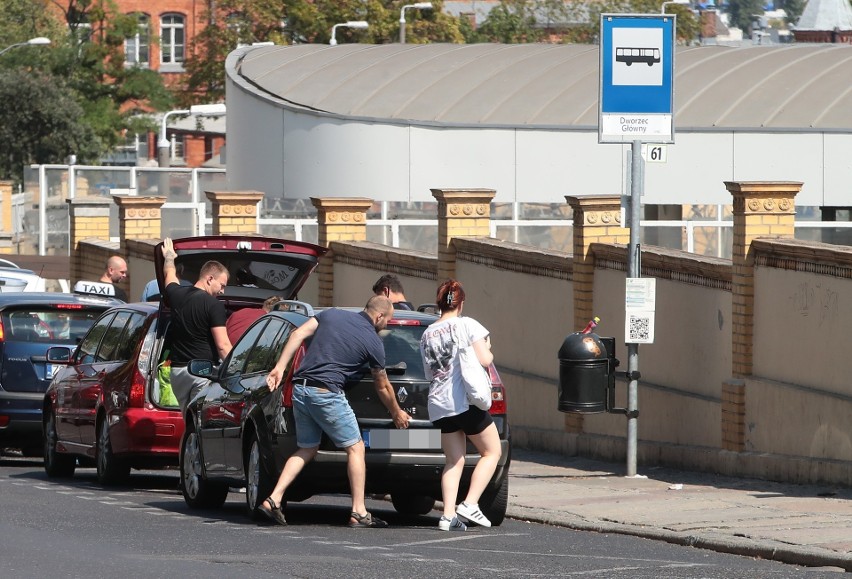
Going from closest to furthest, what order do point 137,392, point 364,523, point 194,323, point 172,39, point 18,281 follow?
1. point 364,523
2. point 194,323
3. point 137,392
4. point 18,281
5. point 172,39

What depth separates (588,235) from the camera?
691 inches

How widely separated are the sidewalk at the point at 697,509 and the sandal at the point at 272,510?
2.08 m

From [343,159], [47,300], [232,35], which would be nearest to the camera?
[47,300]

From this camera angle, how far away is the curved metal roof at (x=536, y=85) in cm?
3291

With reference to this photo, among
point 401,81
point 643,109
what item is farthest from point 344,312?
point 401,81

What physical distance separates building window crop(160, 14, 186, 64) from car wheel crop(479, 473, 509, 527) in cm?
8239

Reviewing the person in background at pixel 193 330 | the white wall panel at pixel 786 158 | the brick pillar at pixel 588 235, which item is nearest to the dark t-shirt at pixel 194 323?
the person in background at pixel 193 330

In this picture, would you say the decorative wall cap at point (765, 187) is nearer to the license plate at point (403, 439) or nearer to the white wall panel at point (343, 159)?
the license plate at point (403, 439)

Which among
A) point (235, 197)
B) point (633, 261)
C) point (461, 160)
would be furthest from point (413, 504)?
point (461, 160)

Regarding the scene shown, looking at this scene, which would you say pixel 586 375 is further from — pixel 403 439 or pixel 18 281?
pixel 18 281

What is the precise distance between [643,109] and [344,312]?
14.9ft

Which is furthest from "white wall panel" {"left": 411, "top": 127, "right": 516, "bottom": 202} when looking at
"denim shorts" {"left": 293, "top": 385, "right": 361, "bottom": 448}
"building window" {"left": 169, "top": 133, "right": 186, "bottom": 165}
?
"building window" {"left": 169, "top": 133, "right": 186, "bottom": 165}

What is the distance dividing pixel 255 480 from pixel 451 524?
4.50 ft

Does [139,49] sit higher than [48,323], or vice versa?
[139,49]
